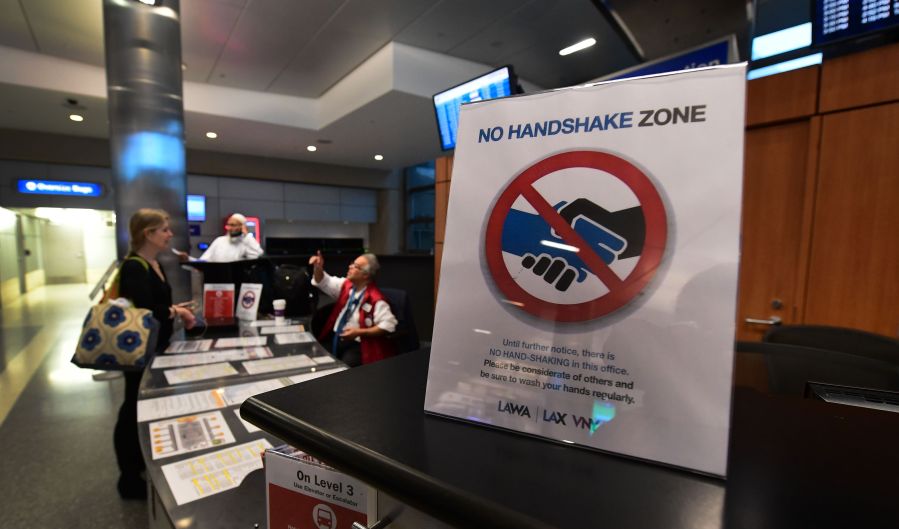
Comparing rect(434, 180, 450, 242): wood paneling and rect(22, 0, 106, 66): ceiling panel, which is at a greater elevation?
rect(22, 0, 106, 66): ceiling panel

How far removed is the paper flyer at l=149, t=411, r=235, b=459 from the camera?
113cm

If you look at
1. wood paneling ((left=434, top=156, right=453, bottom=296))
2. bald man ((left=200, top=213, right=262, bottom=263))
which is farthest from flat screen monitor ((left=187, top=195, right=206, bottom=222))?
wood paneling ((left=434, top=156, right=453, bottom=296))

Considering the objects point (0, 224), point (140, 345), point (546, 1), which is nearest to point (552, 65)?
point (546, 1)

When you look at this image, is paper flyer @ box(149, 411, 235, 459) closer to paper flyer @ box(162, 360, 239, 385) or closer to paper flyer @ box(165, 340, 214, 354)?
paper flyer @ box(162, 360, 239, 385)

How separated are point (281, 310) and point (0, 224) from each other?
907cm

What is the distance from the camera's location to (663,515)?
28cm

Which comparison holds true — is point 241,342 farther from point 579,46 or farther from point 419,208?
point 419,208

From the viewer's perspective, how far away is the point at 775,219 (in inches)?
99.2

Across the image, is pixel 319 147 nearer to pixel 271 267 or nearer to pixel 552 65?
pixel 552 65

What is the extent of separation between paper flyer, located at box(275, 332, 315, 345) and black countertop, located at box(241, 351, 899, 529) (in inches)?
73.2

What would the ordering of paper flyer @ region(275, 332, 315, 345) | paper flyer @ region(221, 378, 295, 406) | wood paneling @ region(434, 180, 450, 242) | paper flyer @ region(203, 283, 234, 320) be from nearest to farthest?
paper flyer @ region(221, 378, 295, 406)
paper flyer @ region(275, 332, 315, 345)
paper flyer @ region(203, 283, 234, 320)
wood paneling @ region(434, 180, 450, 242)

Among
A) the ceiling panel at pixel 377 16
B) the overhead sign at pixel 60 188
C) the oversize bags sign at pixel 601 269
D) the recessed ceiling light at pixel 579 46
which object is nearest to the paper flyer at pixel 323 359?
the oversize bags sign at pixel 601 269

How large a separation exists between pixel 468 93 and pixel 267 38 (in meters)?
2.72

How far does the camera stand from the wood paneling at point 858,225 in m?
2.12
